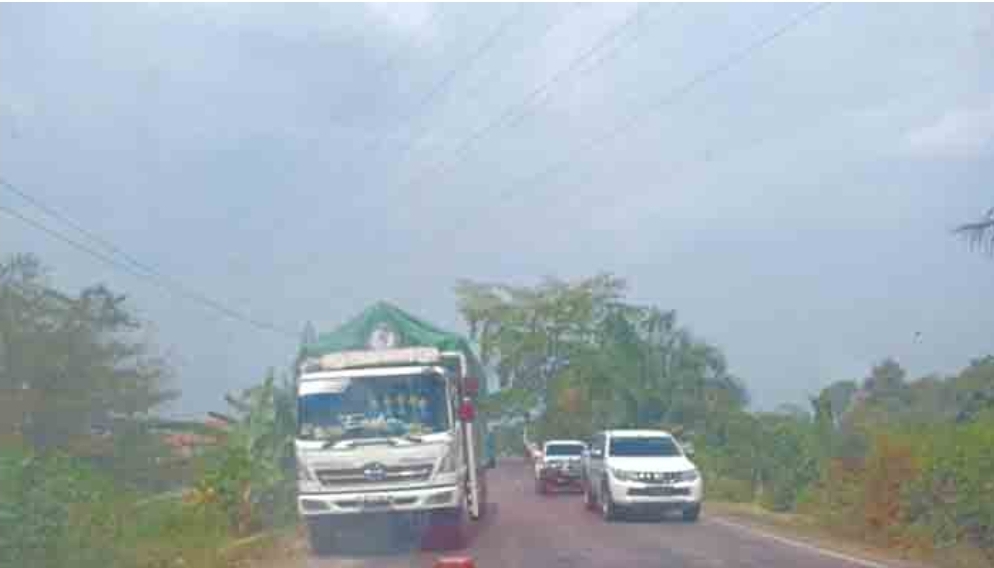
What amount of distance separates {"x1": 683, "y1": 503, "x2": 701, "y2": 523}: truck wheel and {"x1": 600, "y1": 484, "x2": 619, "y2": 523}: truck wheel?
1.33 meters

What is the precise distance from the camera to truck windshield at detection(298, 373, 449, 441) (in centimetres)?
1959

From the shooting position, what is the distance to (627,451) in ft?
86.5

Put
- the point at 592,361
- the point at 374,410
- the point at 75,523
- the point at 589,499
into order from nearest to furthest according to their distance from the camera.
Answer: the point at 75,523 < the point at 374,410 < the point at 589,499 < the point at 592,361

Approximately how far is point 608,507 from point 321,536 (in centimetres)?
703

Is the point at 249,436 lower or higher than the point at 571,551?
higher

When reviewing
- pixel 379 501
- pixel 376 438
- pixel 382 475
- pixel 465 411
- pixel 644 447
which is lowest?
pixel 379 501

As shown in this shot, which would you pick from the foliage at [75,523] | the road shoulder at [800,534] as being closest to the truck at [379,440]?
the foliage at [75,523]

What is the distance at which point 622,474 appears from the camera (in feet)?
82.0

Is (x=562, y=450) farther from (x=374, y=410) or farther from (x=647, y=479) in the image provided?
(x=374, y=410)

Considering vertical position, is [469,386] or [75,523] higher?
[469,386]

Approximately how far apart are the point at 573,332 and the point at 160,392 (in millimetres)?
49669

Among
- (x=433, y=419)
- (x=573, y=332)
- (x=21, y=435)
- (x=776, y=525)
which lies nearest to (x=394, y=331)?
(x=433, y=419)

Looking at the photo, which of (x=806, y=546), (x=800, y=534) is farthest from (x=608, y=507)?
(x=806, y=546)

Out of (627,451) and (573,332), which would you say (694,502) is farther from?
(573,332)
